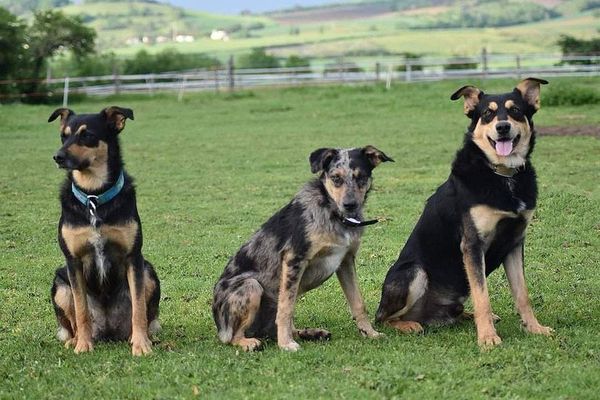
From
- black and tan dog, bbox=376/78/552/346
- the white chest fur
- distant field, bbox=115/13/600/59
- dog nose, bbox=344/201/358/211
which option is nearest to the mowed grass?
black and tan dog, bbox=376/78/552/346

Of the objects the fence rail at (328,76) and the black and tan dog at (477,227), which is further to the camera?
the fence rail at (328,76)

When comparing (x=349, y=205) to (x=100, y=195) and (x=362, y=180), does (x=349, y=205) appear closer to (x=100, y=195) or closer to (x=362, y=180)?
(x=362, y=180)

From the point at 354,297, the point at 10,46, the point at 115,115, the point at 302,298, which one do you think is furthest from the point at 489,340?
the point at 10,46

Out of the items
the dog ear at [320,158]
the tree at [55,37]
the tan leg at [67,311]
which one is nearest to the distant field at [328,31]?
the tree at [55,37]

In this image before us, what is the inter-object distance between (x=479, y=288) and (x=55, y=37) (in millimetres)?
46861

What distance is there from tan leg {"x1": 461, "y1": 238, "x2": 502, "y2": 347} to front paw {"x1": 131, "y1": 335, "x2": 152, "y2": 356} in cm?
280

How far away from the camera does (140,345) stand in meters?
7.96

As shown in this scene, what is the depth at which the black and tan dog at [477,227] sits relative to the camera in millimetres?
7984

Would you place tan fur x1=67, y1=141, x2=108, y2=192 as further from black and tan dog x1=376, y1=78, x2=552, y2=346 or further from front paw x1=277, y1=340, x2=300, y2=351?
black and tan dog x1=376, y1=78, x2=552, y2=346

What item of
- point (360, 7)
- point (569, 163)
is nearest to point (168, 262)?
point (569, 163)

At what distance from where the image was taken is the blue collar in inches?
313

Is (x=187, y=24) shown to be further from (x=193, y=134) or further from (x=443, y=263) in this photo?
(x=443, y=263)

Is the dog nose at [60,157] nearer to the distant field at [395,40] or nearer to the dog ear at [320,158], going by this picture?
the dog ear at [320,158]

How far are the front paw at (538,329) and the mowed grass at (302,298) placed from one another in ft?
0.33
